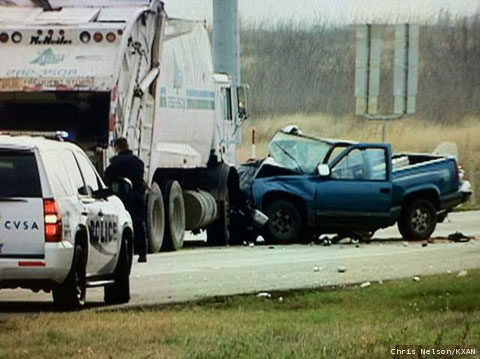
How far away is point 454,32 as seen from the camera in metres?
36.4

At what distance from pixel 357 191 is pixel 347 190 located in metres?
0.17

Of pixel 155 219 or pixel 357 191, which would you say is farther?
pixel 357 191

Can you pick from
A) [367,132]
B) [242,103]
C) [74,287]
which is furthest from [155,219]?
[367,132]

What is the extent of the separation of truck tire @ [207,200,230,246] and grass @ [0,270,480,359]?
12422mm

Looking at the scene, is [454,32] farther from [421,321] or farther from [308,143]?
[421,321]

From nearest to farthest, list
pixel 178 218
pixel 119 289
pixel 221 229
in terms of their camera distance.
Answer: pixel 119 289 < pixel 178 218 < pixel 221 229

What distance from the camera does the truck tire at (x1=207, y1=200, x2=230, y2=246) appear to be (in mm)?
31297

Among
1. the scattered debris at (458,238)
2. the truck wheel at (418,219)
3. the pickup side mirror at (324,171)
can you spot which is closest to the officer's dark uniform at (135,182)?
the pickup side mirror at (324,171)

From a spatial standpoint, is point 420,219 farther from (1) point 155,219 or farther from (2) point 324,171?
(1) point 155,219

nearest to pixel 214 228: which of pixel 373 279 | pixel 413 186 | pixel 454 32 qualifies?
pixel 413 186

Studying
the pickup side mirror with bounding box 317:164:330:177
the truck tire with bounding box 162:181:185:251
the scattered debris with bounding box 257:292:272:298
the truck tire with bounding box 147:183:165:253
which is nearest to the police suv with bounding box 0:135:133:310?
the scattered debris with bounding box 257:292:272:298

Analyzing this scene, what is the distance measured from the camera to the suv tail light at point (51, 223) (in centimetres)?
1623

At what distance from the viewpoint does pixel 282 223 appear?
30594 millimetres

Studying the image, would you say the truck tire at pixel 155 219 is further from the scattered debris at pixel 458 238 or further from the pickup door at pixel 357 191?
the scattered debris at pixel 458 238
